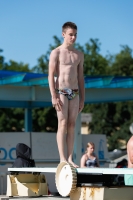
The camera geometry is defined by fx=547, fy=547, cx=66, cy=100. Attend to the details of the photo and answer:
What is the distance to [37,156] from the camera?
1491 centimetres

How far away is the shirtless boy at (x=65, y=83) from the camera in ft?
27.2

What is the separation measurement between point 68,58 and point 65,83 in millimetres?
388

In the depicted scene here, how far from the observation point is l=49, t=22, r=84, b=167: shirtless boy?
326 inches

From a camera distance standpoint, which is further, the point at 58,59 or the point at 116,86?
the point at 116,86

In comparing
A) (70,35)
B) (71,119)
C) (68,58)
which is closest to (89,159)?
(71,119)

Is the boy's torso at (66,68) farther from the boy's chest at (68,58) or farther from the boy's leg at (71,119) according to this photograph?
the boy's leg at (71,119)

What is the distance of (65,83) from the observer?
8375mm

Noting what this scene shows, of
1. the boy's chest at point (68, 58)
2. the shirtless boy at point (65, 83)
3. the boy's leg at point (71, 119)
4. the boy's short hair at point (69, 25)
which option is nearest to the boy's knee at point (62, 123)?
the shirtless boy at point (65, 83)

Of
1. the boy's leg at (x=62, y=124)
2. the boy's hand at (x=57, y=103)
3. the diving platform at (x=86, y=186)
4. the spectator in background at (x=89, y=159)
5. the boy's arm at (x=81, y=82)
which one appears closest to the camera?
the diving platform at (x=86, y=186)

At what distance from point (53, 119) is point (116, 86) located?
38629mm

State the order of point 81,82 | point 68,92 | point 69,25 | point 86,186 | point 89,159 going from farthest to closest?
1. point 89,159
2. point 81,82
3. point 68,92
4. point 69,25
5. point 86,186

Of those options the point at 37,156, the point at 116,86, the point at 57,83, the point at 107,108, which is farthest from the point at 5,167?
the point at 107,108

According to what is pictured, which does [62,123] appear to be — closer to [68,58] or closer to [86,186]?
[68,58]

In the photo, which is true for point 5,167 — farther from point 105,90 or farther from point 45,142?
point 105,90
